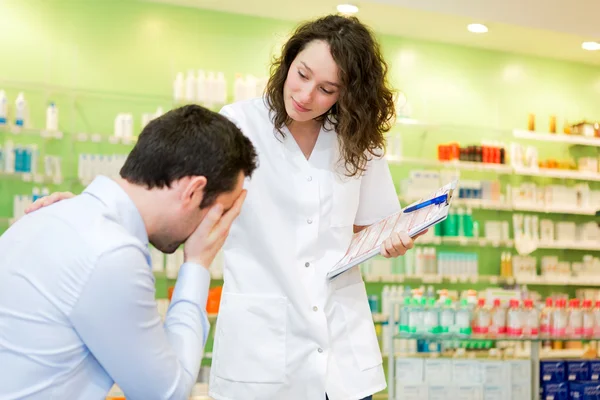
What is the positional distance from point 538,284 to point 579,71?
2.58 metres

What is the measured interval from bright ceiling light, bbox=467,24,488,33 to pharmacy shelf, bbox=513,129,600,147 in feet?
3.59

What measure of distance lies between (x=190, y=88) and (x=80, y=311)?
18.9 ft

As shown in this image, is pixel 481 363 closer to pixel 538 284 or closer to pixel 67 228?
pixel 67 228

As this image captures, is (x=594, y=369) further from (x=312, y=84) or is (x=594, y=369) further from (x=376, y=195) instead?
(x=312, y=84)

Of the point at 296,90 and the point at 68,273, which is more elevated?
the point at 296,90

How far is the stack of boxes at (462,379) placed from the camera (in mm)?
4367

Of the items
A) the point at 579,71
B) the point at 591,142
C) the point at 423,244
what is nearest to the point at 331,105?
the point at 423,244

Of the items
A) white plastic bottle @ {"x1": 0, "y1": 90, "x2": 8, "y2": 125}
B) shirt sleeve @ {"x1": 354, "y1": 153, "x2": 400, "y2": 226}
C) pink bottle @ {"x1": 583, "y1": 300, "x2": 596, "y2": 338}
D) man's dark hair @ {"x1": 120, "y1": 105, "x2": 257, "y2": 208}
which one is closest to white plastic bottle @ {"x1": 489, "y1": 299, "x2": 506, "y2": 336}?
pink bottle @ {"x1": 583, "y1": 300, "x2": 596, "y2": 338}

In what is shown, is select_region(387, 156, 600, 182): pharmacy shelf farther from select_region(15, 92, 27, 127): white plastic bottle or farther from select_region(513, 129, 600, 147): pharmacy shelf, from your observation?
select_region(15, 92, 27, 127): white plastic bottle

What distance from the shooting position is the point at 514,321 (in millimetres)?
4516

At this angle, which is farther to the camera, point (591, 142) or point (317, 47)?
point (591, 142)

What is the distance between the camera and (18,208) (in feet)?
21.0

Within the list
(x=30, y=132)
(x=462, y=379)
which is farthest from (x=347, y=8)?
(x=462, y=379)

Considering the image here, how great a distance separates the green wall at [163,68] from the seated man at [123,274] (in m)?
4.87
